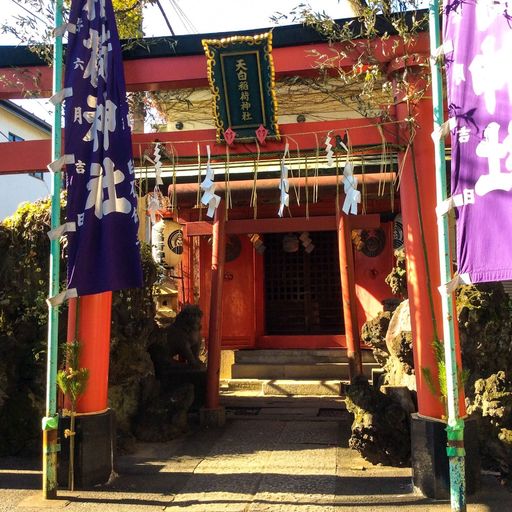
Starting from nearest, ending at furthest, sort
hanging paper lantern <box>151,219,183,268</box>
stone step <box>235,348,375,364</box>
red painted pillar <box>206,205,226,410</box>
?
red painted pillar <box>206,205,226,410</box> → stone step <box>235,348,375,364</box> → hanging paper lantern <box>151,219,183,268</box>

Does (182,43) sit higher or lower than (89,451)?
higher

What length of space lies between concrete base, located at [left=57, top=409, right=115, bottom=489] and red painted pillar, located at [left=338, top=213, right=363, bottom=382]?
4.04 m

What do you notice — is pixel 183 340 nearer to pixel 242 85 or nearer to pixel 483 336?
pixel 242 85

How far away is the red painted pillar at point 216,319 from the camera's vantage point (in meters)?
8.64

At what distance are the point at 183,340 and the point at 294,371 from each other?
2329 millimetres

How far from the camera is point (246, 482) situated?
6.05 metres

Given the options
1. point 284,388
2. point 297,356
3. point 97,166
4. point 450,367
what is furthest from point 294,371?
point 97,166

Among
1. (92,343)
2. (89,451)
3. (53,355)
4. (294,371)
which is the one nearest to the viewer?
(53,355)

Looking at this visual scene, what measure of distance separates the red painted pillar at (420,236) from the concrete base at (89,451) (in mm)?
3397

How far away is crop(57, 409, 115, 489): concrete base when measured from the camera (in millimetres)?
5879

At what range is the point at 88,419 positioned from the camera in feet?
19.6

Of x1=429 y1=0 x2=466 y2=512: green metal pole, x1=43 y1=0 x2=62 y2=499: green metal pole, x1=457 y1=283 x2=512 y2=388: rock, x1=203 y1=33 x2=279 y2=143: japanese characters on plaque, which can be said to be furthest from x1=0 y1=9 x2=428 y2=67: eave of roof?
x1=457 y1=283 x2=512 y2=388: rock

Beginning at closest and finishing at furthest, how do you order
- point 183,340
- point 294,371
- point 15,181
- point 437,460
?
1. point 437,460
2. point 183,340
3. point 294,371
4. point 15,181

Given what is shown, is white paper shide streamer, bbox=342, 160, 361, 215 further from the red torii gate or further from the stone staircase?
the stone staircase
